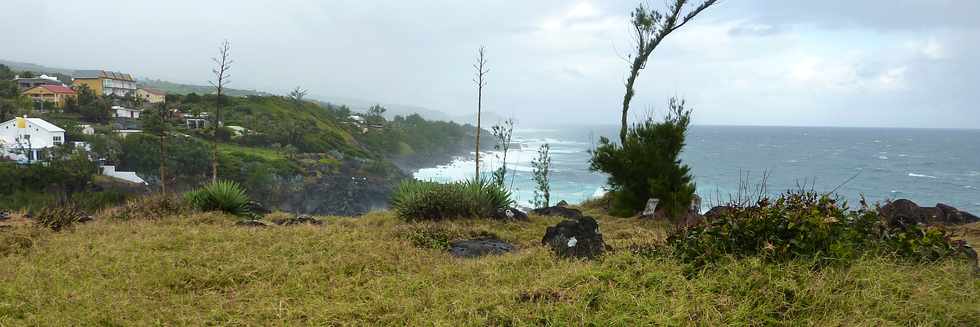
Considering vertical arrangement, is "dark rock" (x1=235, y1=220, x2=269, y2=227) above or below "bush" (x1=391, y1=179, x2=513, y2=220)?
below

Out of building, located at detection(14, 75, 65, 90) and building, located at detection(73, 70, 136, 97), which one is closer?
building, located at detection(14, 75, 65, 90)

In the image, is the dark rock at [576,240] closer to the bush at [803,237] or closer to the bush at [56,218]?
the bush at [803,237]

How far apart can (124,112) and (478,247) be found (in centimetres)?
5462

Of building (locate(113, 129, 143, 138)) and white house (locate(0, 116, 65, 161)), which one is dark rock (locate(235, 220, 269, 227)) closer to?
white house (locate(0, 116, 65, 161))

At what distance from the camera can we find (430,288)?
13.5 feet

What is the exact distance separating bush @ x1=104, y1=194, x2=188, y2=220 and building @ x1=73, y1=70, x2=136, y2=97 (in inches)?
2576

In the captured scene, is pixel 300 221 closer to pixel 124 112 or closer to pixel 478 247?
pixel 478 247

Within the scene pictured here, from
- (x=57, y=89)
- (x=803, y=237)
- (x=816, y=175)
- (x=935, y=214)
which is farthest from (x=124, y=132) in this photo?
(x=816, y=175)

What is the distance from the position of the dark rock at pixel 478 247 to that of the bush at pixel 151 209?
447 centimetres

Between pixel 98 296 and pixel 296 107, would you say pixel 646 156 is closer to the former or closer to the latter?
pixel 98 296

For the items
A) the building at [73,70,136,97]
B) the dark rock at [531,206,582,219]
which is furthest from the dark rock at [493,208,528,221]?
the building at [73,70,136,97]

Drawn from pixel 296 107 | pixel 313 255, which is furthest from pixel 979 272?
pixel 296 107

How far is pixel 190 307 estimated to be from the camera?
385 cm

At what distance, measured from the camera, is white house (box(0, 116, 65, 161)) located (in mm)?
31688
